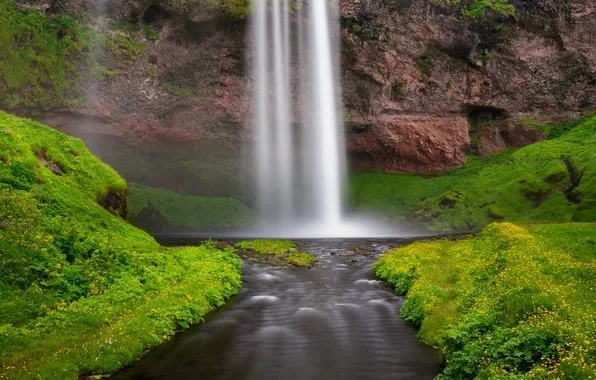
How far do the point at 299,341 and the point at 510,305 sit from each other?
6.61 m

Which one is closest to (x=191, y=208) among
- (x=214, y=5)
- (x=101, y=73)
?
(x=101, y=73)

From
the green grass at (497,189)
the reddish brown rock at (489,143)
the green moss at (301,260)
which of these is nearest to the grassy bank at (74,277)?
the green moss at (301,260)

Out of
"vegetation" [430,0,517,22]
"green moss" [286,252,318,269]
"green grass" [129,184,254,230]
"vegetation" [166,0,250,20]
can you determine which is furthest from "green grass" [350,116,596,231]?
"vegetation" [166,0,250,20]

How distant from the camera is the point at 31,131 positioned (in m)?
26.1

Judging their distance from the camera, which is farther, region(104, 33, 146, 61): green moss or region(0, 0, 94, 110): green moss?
region(104, 33, 146, 61): green moss

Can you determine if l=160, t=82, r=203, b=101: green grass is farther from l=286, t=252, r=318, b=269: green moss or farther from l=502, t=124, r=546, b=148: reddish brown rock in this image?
l=502, t=124, r=546, b=148: reddish brown rock

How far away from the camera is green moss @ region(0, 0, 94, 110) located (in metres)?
57.3

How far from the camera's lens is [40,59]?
59500 millimetres

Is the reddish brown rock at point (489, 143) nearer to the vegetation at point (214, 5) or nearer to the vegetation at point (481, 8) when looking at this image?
the vegetation at point (481, 8)

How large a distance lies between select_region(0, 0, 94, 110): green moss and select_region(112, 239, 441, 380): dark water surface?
2058 inches

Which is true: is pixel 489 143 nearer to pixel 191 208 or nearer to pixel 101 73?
pixel 191 208

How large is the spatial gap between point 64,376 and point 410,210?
212ft

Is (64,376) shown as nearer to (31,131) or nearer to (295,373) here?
(295,373)

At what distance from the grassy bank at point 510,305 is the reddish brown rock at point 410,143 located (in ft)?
176
